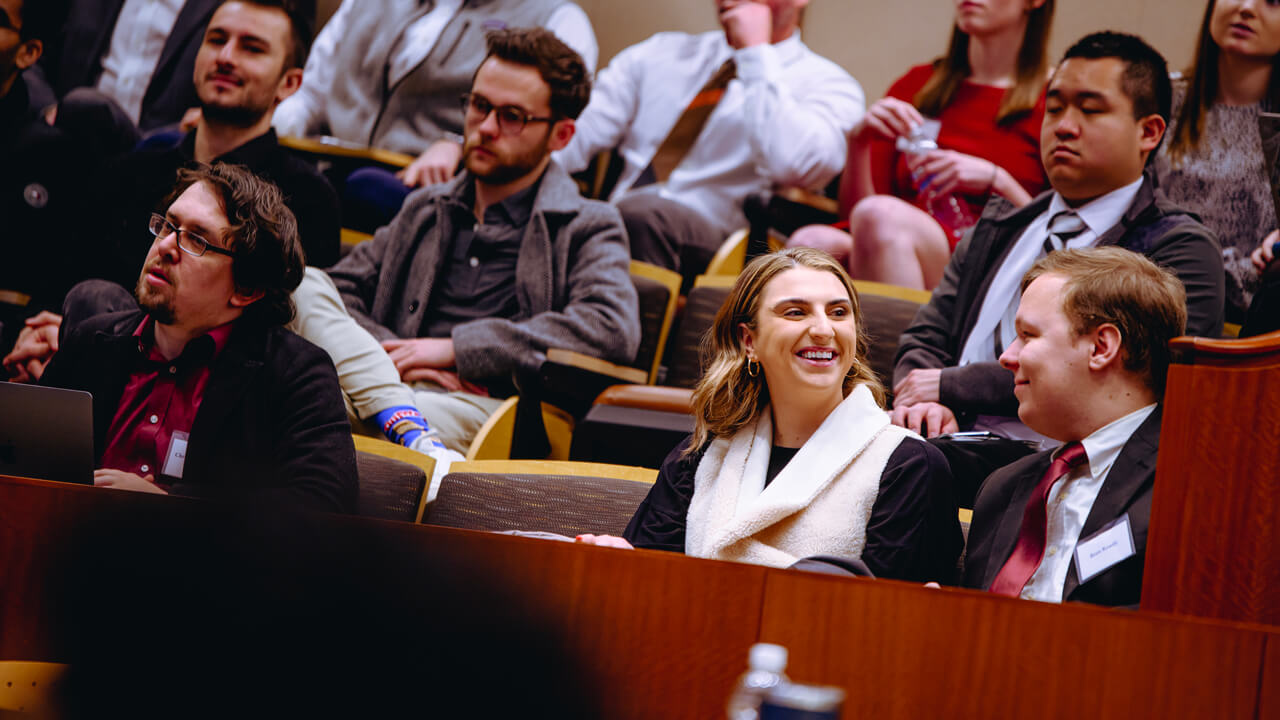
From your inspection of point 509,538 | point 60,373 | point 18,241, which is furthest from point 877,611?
point 18,241

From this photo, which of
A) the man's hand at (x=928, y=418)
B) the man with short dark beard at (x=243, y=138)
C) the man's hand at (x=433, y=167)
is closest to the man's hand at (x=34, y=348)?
the man with short dark beard at (x=243, y=138)

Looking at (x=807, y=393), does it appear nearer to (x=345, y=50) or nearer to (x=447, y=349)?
(x=447, y=349)

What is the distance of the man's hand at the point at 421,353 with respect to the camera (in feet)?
6.78

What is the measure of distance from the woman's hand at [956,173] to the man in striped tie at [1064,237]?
341 mm

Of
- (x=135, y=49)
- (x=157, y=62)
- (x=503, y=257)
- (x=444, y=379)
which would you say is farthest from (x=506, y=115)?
(x=135, y=49)

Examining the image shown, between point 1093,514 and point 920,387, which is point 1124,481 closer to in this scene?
point 1093,514

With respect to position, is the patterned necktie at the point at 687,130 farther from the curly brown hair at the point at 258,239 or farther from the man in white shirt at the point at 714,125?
the curly brown hair at the point at 258,239

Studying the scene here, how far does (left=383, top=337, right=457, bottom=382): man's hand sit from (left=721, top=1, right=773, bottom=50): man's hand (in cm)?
131

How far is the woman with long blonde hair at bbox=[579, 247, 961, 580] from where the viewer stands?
4.09 feet

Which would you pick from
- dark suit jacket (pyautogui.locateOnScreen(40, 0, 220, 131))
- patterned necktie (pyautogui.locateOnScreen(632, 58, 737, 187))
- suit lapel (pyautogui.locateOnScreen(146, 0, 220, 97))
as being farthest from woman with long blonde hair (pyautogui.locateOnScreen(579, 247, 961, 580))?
suit lapel (pyautogui.locateOnScreen(146, 0, 220, 97))

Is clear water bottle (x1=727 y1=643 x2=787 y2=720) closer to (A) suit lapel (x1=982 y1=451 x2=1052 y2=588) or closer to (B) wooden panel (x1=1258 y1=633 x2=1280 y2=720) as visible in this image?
(B) wooden panel (x1=1258 y1=633 x2=1280 y2=720)

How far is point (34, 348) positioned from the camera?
1.83 m

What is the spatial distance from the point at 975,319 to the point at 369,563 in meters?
1.23

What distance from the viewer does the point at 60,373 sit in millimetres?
1473
